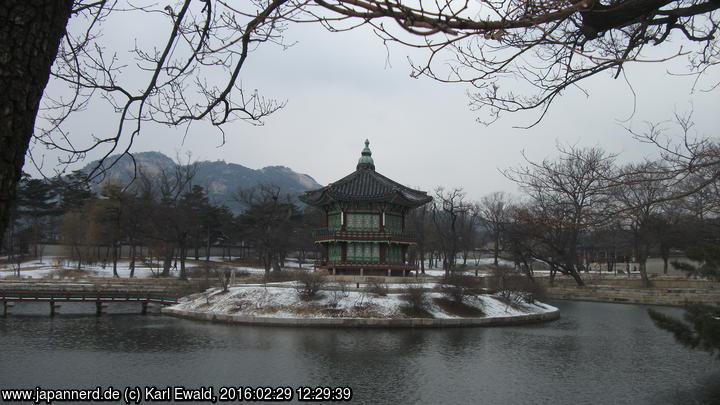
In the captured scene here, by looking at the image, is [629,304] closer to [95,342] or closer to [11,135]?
[95,342]

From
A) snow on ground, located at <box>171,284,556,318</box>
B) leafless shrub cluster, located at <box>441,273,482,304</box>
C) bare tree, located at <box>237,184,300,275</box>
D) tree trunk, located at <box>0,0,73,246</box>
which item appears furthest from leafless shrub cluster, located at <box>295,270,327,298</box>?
tree trunk, located at <box>0,0,73,246</box>

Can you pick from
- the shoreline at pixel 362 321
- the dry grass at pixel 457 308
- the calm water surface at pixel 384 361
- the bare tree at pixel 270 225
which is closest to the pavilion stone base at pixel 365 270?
the dry grass at pixel 457 308

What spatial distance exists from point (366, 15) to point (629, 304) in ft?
131

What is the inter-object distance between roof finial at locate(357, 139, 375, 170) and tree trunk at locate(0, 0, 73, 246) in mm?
37876

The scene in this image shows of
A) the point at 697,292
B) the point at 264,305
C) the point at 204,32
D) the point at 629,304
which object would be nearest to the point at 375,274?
the point at 264,305

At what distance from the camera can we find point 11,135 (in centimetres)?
228

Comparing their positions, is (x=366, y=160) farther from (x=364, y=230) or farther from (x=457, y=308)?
(x=457, y=308)

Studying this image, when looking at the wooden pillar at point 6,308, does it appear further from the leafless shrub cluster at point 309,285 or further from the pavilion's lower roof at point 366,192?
the pavilion's lower roof at point 366,192

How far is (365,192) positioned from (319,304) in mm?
11330

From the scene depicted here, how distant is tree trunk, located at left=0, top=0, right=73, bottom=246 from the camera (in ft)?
7.38

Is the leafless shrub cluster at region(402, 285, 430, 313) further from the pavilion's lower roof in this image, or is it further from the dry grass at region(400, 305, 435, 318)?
the pavilion's lower roof

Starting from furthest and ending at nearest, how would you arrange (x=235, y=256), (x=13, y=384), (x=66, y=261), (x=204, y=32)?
(x=235, y=256) < (x=66, y=261) < (x=13, y=384) < (x=204, y=32)

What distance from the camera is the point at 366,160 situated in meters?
41.1

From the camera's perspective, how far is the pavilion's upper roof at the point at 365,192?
34750 mm
